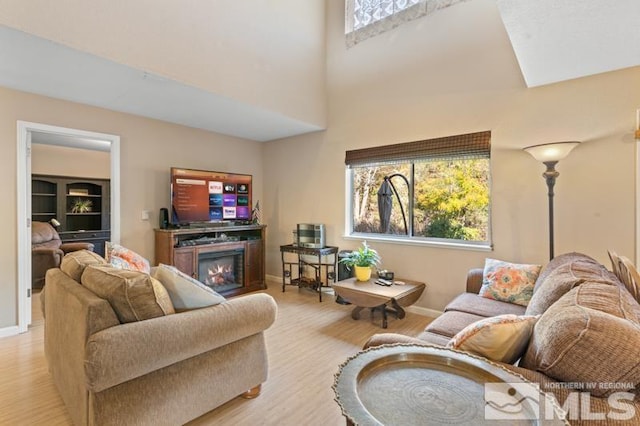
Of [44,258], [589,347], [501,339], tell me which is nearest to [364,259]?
[501,339]

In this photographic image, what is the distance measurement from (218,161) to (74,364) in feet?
12.1

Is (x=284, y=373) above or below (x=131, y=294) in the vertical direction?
below

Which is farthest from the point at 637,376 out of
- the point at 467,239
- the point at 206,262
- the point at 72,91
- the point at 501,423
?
the point at 72,91

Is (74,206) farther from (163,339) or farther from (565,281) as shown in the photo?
(565,281)

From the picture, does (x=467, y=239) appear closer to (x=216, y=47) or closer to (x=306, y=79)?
(x=306, y=79)

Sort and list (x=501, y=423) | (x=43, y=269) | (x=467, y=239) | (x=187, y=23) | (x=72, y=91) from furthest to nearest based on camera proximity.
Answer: (x=43, y=269) < (x=467, y=239) < (x=72, y=91) < (x=187, y=23) < (x=501, y=423)

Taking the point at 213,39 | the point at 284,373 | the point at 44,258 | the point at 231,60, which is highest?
the point at 213,39

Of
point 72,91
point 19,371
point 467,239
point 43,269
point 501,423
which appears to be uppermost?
point 72,91

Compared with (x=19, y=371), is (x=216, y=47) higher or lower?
higher

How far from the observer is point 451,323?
220 cm

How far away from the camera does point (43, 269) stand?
4715mm

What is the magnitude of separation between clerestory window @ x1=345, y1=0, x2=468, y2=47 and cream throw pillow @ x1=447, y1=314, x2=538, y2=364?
364 centimetres

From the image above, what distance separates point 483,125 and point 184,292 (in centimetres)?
332

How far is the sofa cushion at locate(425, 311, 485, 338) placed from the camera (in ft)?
6.84
